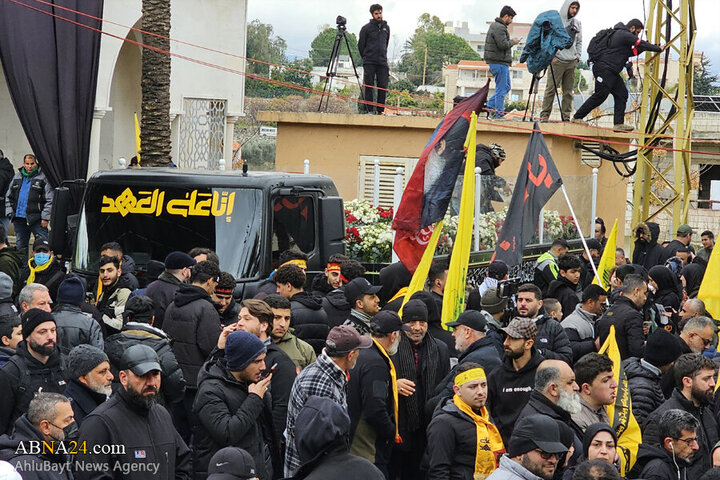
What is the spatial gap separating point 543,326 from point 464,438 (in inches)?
83.4

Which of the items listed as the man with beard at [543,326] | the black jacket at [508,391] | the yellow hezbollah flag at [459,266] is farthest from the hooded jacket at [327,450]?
the yellow hezbollah flag at [459,266]

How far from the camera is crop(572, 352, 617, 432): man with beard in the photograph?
21.8 feet

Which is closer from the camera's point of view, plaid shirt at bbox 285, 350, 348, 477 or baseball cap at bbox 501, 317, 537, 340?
plaid shirt at bbox 285, 350, 348, 477

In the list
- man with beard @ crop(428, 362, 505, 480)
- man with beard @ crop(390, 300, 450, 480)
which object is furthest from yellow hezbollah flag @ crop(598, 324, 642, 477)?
man with beard @ crop(390, 300, 450, 480)

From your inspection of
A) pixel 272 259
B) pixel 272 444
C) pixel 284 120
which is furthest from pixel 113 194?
pixel 284 120

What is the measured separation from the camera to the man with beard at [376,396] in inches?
273

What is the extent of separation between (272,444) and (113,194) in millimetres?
4996

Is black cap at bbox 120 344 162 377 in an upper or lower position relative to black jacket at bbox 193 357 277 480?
upper

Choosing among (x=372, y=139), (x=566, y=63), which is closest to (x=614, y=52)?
(x=566, y=63)

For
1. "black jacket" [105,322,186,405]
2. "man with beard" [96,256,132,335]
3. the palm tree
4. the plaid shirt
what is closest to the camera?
the plaid shirt

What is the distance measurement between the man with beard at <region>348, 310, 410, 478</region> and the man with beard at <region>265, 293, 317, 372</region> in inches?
19.8

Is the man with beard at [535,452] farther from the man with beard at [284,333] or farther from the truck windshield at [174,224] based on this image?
the truck windshield at [174,224]

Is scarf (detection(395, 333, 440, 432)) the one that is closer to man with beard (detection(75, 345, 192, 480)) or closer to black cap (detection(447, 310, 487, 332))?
black cap (detection(447, 310, 487, 332))

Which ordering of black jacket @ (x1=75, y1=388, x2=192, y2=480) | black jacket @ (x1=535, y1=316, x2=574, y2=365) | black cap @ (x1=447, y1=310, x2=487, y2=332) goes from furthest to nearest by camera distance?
black jacket @ (x1=535, y1=316, x2=574, y2=365) < black cap @ (x1=447, y1=310, x2=487, y2=332) < black jacket @ (x1=75, y1=388, x2=192, y2=480)
